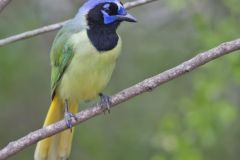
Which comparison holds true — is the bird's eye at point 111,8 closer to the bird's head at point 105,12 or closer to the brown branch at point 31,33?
the bird's head at point 105,12

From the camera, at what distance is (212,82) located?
6.31 m

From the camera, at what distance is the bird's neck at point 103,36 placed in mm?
5153

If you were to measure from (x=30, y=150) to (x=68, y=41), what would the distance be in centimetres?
270

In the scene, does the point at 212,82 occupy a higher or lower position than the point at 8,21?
lower

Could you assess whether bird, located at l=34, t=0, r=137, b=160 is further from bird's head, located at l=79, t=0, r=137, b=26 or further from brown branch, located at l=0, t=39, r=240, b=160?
brown branch, located at l=0, t=39, r=240, b=160

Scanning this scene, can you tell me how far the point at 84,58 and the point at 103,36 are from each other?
0.64ft

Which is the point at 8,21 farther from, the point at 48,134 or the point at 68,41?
the point at 48,134

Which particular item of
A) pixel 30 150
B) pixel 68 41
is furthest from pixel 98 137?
pixel 68 41

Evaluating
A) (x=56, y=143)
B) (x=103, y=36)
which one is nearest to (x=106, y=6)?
(x=103, y=36)

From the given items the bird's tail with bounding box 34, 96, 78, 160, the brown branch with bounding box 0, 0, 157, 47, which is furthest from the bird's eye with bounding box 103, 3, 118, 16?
the bird's tail with bounding box 34, 96, 78, 160

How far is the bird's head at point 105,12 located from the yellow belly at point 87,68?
0.46 ft

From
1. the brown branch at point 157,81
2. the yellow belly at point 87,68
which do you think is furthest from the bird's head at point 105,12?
the brown branch at point 157,81

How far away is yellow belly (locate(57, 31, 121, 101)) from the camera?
5.12 meters

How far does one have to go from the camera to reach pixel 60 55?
5.28 metres
